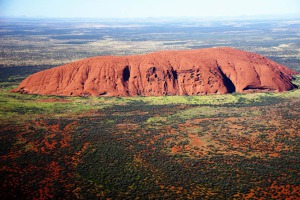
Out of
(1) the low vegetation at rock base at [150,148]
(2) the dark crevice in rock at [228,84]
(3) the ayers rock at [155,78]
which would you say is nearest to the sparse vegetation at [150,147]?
(1) the low vegetation at rock base at [150,148]

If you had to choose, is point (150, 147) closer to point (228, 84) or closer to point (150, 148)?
point (150, 148)

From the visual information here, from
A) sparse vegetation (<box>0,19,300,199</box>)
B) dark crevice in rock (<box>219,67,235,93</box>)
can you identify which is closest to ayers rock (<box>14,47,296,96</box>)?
dark crevice in rock (<box>219,67,235,93</box>)

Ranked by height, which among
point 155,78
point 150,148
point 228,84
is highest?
point 155,78

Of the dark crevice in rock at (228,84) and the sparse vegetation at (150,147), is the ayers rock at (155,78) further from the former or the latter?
the sparse vegetation at (150,147)

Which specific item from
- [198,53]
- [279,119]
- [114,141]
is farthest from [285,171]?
[198,53]

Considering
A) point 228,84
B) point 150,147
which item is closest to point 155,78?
point 228,84

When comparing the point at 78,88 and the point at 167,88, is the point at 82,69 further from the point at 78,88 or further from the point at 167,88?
the point at 167,88
